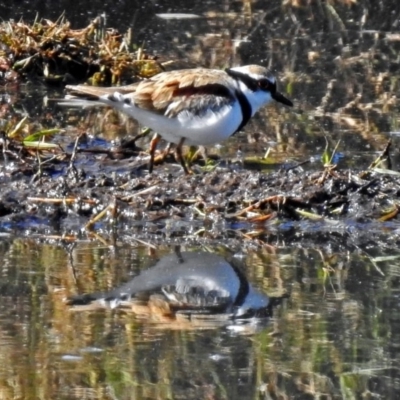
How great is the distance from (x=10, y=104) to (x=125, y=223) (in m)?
2.50

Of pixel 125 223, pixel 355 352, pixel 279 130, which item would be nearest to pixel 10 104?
pixel 279 130

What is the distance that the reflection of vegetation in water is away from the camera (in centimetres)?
369

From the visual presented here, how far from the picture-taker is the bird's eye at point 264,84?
262 inches

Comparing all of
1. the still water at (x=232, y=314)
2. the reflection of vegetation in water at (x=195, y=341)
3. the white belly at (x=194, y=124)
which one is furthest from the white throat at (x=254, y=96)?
the reflection of vegetation in water at (x=195, y=341)

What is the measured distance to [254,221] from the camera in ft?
19.1

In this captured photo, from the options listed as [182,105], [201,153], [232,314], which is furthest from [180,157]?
[232,314]

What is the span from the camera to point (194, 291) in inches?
185

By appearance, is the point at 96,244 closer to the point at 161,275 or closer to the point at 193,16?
the point at 161,275

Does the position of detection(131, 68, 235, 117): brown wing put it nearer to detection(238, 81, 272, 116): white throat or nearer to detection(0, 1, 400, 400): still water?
detection(238, 81, 272, 116): white throat

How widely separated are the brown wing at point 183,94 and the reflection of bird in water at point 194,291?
130 cm

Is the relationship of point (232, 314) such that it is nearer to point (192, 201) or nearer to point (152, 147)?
point (192, 201)

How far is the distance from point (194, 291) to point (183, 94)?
1.83 meters

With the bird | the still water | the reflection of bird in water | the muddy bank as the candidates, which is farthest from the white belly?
the reflection of bird in water

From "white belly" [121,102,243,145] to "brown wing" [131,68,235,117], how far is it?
1.4 inches
